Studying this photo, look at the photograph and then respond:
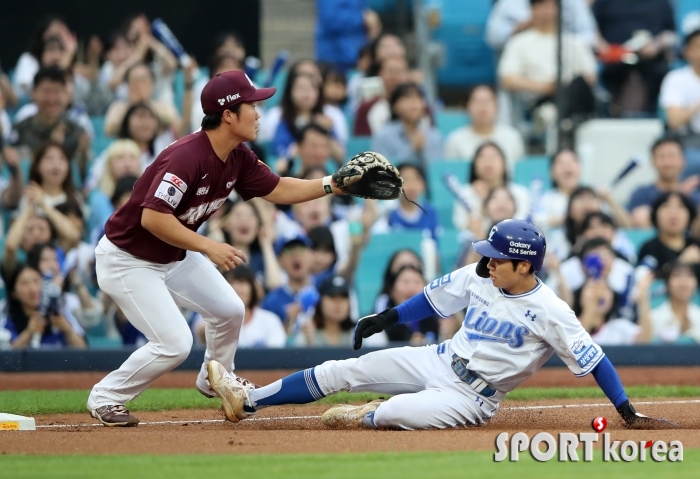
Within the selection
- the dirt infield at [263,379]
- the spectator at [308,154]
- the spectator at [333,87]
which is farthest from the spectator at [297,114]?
the dirt infield at [263,379]

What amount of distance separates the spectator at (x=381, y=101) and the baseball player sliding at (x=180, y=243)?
5172mm

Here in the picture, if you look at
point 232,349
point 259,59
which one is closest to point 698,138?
point 259,59

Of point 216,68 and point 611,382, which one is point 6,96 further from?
point 611,382

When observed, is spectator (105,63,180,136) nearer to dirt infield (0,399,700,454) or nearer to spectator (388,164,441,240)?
spectator (388,164,441,240)

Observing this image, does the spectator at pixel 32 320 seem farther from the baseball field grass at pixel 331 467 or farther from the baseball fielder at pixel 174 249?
the baseball field grass at pixel 331 467

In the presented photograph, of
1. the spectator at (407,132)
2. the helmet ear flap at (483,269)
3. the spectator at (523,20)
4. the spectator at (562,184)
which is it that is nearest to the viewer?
the helmet ear flap at (483,269)

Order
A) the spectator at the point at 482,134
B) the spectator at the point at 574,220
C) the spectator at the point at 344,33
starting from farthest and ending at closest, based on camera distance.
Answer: the spectator at the point at 344,33 → the spectator at the point at 482,134 → the spectator at the point at 574,220

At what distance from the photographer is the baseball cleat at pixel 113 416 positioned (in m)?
6.20

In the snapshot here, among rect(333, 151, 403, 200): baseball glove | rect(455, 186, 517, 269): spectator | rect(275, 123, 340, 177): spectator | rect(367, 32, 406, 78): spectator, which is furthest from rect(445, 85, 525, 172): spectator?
rect(333, 151, 403, 200): baseball glove

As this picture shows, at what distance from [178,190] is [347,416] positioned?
149 centimetres

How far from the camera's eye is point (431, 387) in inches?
240

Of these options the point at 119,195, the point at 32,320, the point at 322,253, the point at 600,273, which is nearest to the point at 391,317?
the point at 322,253

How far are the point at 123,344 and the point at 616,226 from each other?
464cm

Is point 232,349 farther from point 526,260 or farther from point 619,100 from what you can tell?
point 619,100
